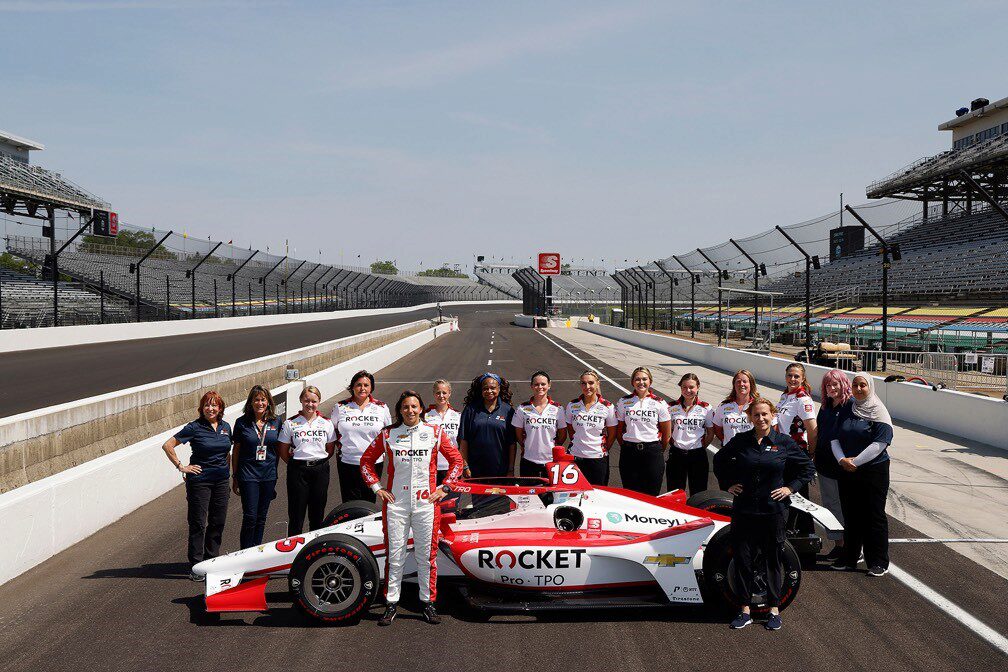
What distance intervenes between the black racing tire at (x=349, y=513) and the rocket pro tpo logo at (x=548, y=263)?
108m

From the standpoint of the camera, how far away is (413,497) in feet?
18.7

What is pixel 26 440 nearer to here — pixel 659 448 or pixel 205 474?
pixel 205 474

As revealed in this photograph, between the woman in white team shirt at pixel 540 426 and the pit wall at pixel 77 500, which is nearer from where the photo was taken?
the pit wall at pixel 77 500

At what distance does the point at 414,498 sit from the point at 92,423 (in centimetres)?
716

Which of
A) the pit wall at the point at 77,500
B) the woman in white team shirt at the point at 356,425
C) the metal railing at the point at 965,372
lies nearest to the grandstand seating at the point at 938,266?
the metal railing at the point at 965,372

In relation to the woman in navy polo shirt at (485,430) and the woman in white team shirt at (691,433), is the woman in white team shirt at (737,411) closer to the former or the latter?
the woman in white team shirt at (691,433)

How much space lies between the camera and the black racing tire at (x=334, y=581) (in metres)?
5.71

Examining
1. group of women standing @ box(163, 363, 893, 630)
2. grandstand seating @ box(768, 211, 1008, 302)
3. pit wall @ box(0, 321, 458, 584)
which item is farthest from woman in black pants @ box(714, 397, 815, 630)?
grandstand seating @ box(768, 211, 1008, 302)

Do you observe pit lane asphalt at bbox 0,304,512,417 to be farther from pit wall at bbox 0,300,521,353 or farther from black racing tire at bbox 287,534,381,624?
black racing tire at bbox 287,534,381,624

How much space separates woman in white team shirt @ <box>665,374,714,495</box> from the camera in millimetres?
7988

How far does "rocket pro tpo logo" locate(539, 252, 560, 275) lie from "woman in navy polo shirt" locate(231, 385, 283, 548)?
354 feet

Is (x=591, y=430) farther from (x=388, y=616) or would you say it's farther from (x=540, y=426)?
(x=388, y=616)

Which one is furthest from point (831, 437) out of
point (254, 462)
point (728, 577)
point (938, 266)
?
point (938, 266)

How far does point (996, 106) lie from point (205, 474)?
70753 millimetres
